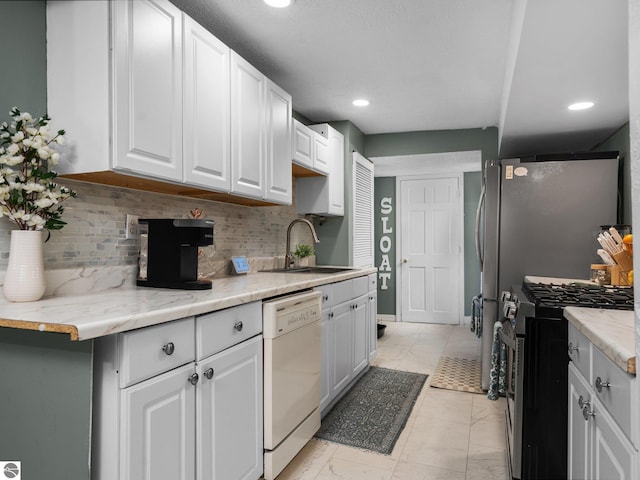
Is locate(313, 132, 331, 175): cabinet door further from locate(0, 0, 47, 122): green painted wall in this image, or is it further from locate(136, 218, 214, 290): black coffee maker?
locate(0, 0, 47, 122): green painted wall

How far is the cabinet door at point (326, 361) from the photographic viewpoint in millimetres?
2551

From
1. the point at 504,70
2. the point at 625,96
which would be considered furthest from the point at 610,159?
the point at 504,70

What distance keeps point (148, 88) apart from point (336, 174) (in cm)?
231

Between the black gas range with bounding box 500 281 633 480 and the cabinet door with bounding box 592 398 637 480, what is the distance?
21.7 inches

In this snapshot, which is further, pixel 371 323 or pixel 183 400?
pixel 371 323

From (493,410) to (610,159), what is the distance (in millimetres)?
1910

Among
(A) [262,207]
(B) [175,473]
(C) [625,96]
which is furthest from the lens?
(A) [262,207]

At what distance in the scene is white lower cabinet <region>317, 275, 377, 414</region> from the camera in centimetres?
260

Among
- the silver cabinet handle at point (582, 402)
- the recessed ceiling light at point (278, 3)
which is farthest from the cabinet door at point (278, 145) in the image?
the silver cabinet handle at point (582, 402)

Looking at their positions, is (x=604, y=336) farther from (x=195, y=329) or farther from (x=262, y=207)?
(x=262, y=207)

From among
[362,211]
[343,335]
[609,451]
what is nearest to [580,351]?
[609,451]

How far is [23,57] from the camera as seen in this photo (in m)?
1.53

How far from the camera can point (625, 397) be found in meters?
0.92

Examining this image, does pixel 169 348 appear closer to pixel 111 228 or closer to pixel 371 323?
pixel 111 228
